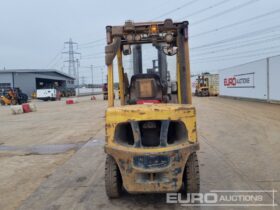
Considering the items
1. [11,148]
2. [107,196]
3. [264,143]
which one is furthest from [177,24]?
[11,148]

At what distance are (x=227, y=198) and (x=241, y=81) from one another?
3052cm

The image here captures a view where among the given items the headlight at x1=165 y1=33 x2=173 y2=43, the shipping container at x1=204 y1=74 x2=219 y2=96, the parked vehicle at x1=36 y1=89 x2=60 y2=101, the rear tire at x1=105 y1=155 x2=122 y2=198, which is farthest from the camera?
the parked vehicle at x1=36 y1=89 x2=60 y2=101

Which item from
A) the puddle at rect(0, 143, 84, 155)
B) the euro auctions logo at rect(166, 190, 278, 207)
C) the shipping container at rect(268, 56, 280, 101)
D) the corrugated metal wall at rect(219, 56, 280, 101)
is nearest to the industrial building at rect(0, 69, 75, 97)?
the corrugated metal wall at rect(219, 56, 280, 101)

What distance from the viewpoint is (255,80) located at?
3027cm

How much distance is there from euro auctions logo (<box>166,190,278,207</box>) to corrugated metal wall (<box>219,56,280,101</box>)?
21.5 m

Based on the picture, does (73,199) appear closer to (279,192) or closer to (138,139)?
(138,139)

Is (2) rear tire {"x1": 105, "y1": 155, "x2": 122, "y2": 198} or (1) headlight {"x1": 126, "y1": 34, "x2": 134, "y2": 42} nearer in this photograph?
(2) rear tire {"x1": 105, "y1": 155, "x2": 122, "y2": 198}

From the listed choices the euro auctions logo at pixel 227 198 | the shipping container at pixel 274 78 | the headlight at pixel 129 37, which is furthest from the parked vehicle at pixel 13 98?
the euro auctions logo at pixel 227 198

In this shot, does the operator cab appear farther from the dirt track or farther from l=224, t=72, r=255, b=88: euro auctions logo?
l=224, t=72, r=255, b=88: euro auctions logo

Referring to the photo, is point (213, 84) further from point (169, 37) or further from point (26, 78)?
point (169, 37)

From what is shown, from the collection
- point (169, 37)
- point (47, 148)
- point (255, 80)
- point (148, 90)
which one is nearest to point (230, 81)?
point (255, 80)

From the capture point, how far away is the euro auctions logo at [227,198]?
5.41 meters

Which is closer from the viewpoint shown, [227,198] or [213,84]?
[227,198]

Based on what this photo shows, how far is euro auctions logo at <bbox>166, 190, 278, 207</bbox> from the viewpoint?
541cm
